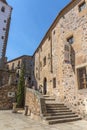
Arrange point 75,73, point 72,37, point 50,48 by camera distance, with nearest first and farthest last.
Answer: point 75,73 → point 72,37 → point 50,48

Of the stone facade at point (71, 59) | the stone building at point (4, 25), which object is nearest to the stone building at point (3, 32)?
the stone building at point (4, 25)

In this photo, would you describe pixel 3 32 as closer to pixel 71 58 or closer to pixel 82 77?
pixel 71 58

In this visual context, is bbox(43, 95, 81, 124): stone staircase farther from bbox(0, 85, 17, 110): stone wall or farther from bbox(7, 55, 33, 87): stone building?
bbox(7, 55, 33, 87): stone building

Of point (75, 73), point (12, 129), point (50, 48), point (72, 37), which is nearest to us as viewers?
point (12, 129)

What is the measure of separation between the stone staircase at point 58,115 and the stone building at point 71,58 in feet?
1.50

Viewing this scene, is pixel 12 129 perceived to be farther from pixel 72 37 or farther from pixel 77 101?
pixel 72 37

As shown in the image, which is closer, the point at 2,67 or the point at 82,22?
the point at 82,22

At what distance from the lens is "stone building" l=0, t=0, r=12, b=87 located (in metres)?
24.5

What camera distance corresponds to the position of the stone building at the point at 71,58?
10234 mm

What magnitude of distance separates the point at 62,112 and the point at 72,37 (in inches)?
223

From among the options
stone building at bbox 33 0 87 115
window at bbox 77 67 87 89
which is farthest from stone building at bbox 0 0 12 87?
window at bbox 77 67 87 89

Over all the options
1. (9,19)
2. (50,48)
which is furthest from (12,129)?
(9,19)

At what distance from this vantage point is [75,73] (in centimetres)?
1074

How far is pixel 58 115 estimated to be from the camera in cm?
928
